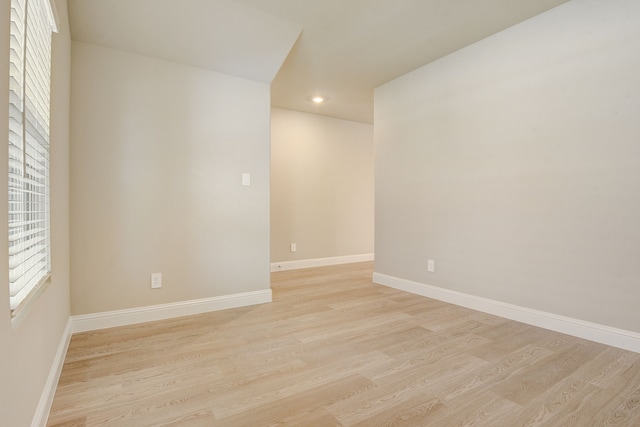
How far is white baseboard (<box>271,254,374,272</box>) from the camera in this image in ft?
15.2

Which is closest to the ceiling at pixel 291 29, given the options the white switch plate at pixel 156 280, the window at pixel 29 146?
the window at pixel 29 146

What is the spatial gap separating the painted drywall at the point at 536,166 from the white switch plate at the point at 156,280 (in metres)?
2.42

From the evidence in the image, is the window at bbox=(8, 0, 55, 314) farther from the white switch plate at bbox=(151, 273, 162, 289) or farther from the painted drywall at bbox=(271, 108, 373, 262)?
the painted drywall at bbox=(271, 108, 373, 262)

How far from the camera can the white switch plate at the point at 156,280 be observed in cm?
259

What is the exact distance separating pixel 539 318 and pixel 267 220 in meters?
2.41

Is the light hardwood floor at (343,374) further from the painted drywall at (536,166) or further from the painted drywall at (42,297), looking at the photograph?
the painted drywall at (536,166)

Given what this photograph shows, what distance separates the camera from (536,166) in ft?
7.95

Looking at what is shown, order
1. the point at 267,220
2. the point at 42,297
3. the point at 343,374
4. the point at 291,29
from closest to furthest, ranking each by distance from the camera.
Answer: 1. the point at 42,297
2. the point at 343,374
3. the point at 291,29
4. the point at 267,220

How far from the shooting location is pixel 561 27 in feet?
7.50

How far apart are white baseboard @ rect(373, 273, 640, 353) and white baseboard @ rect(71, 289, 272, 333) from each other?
164 centimetres

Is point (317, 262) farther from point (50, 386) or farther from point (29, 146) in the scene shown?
point (29, 146)

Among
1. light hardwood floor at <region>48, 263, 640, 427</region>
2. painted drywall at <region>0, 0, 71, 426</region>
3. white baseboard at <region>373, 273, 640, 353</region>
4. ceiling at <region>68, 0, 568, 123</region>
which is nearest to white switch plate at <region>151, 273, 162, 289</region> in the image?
light hardwood floor at <region>48, 263, 640, 427</region>

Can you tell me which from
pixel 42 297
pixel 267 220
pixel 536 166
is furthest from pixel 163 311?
pixel 536 166

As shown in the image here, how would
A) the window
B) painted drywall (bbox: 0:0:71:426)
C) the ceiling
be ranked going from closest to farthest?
1. painted drywall (bbox: 0:0:71:426)
2. the window
3. the ceiling
